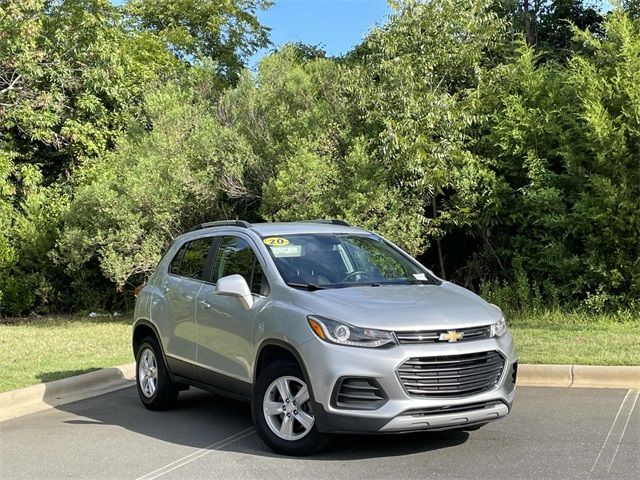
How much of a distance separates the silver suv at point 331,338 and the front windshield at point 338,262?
0.01 m

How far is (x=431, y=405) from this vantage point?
539 centimetres

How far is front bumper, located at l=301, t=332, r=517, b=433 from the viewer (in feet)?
17.5

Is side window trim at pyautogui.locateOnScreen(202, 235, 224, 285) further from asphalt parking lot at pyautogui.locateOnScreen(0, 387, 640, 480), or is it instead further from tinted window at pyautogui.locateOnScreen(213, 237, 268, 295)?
asphalt parking lot at pyautogui.locateOnScreen(0, 387, 640, 480)

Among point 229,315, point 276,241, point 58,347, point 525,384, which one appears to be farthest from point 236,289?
point 58,347

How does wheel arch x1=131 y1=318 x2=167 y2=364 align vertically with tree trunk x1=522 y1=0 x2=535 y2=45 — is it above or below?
below

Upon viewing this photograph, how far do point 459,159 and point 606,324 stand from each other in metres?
3.82

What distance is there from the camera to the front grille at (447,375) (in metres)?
5.39

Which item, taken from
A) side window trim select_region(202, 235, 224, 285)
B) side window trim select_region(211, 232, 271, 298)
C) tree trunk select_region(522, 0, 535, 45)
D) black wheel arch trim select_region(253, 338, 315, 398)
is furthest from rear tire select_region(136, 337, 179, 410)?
tree trunk select_region(522, 0, 535, 45)

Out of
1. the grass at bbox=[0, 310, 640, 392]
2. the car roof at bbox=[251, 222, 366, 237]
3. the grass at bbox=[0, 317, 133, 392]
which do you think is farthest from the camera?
the grass at bbox=[0, 317, 133, 392]

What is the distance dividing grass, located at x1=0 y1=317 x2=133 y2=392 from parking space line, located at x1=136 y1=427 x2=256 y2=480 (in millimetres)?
3270

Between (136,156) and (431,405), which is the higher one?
(136,156)

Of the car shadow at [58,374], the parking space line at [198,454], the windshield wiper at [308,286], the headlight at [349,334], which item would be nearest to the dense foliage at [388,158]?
the car shadow at [58,374]

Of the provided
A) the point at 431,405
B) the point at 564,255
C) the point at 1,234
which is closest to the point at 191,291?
the point at 431,405

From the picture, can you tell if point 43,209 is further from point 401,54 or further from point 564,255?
point 564,255
